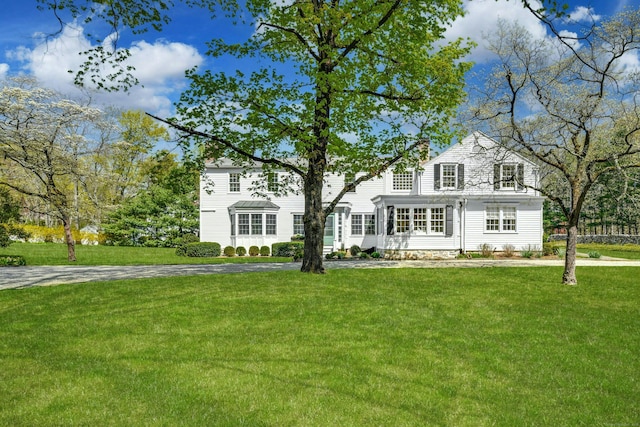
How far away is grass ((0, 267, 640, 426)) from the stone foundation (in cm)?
1462

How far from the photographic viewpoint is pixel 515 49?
49.3ft

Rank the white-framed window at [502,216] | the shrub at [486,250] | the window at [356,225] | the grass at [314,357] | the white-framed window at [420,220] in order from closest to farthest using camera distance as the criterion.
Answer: the grass at [314,357] → the shrub at [486,250] → the white-framed window at [420,220] → the white-framed window at [502,216] → the window at [356,225]

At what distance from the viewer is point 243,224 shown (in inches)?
1256

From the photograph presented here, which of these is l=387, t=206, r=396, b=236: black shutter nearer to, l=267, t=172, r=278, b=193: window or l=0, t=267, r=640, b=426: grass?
l=267, t=172, r=278, b=193: window

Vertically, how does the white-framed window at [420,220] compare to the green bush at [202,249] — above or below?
above

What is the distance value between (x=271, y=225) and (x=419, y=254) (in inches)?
399

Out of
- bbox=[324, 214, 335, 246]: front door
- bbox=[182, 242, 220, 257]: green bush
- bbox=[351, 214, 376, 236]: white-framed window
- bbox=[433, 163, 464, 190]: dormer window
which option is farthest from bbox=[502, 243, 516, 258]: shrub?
bbox=[182, 242, 220, 257]: green bush

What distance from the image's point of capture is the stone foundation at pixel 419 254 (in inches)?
1091

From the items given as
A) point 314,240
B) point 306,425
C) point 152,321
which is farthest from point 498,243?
point 306,425

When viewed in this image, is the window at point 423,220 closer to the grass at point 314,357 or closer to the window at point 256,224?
the window at point 256,224

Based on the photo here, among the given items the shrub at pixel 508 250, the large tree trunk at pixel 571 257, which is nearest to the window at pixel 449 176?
the shrub at pixel 508 250

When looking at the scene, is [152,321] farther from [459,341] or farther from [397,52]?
[397,52]

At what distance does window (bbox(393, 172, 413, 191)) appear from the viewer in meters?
30.6

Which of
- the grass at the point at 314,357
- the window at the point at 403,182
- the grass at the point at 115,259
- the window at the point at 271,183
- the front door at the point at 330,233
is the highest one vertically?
the window at the point at 403,182
